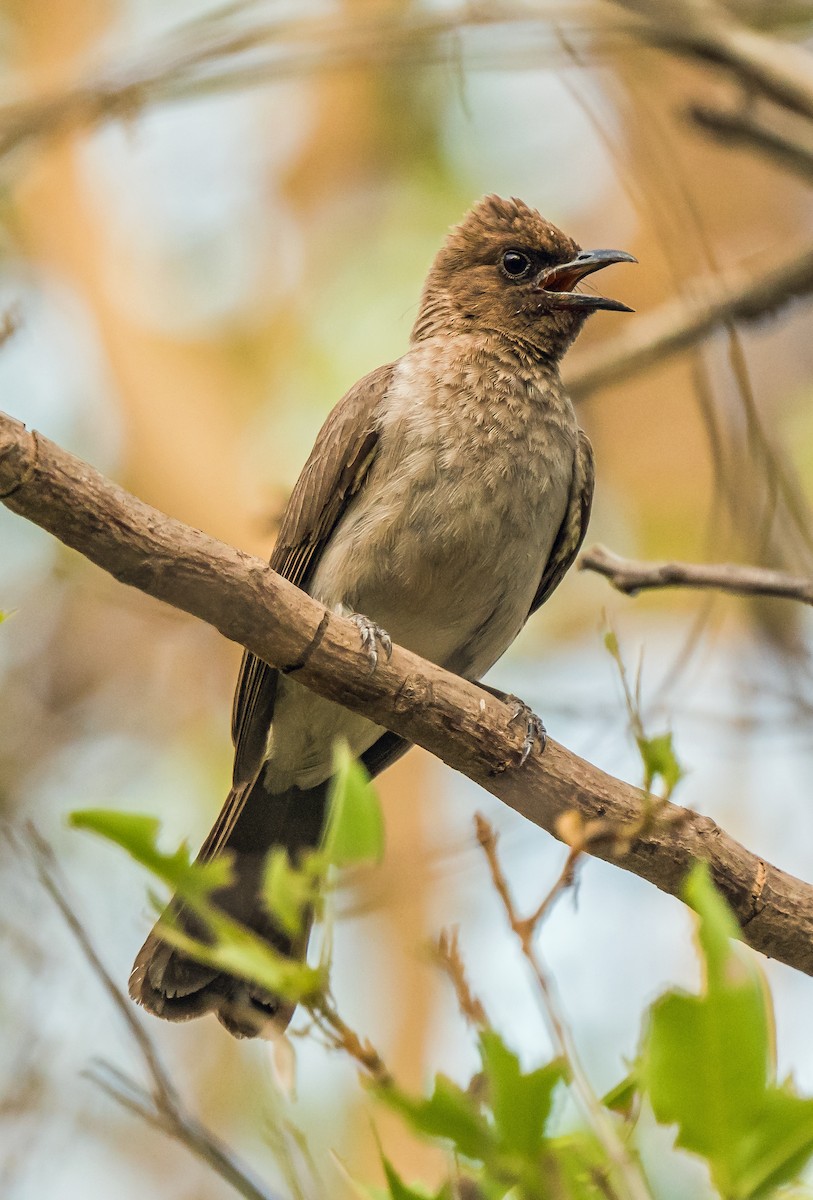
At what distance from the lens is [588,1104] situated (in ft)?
4.44

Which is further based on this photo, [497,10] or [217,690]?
[217,690]

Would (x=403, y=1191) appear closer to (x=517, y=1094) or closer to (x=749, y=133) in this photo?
(x=517, y=1094)

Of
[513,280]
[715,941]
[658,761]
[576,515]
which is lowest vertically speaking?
[715,941]

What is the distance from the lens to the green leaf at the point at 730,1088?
133cm

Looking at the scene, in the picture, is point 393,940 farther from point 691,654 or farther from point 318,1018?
point 318,1018

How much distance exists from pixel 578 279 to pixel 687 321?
52 cm

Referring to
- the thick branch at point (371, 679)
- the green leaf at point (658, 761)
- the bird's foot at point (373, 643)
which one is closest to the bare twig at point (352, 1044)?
the green leaf at point (658, 761)

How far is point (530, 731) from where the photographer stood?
12.0ft

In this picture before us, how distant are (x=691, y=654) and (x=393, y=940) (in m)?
3.26

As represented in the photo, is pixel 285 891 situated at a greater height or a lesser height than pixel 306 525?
lesser

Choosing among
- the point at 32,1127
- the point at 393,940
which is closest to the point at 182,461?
the point at 393,940

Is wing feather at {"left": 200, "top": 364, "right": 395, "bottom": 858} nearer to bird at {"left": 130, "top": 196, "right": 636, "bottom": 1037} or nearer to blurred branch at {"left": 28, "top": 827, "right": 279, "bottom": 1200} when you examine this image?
bird at {"left": 130, "top": 196, "right": 636, "bottom": 1037}

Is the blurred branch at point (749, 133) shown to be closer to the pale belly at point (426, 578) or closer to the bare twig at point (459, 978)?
the pale belly at point (426, 578)

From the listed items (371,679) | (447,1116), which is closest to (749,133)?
(371,679)
